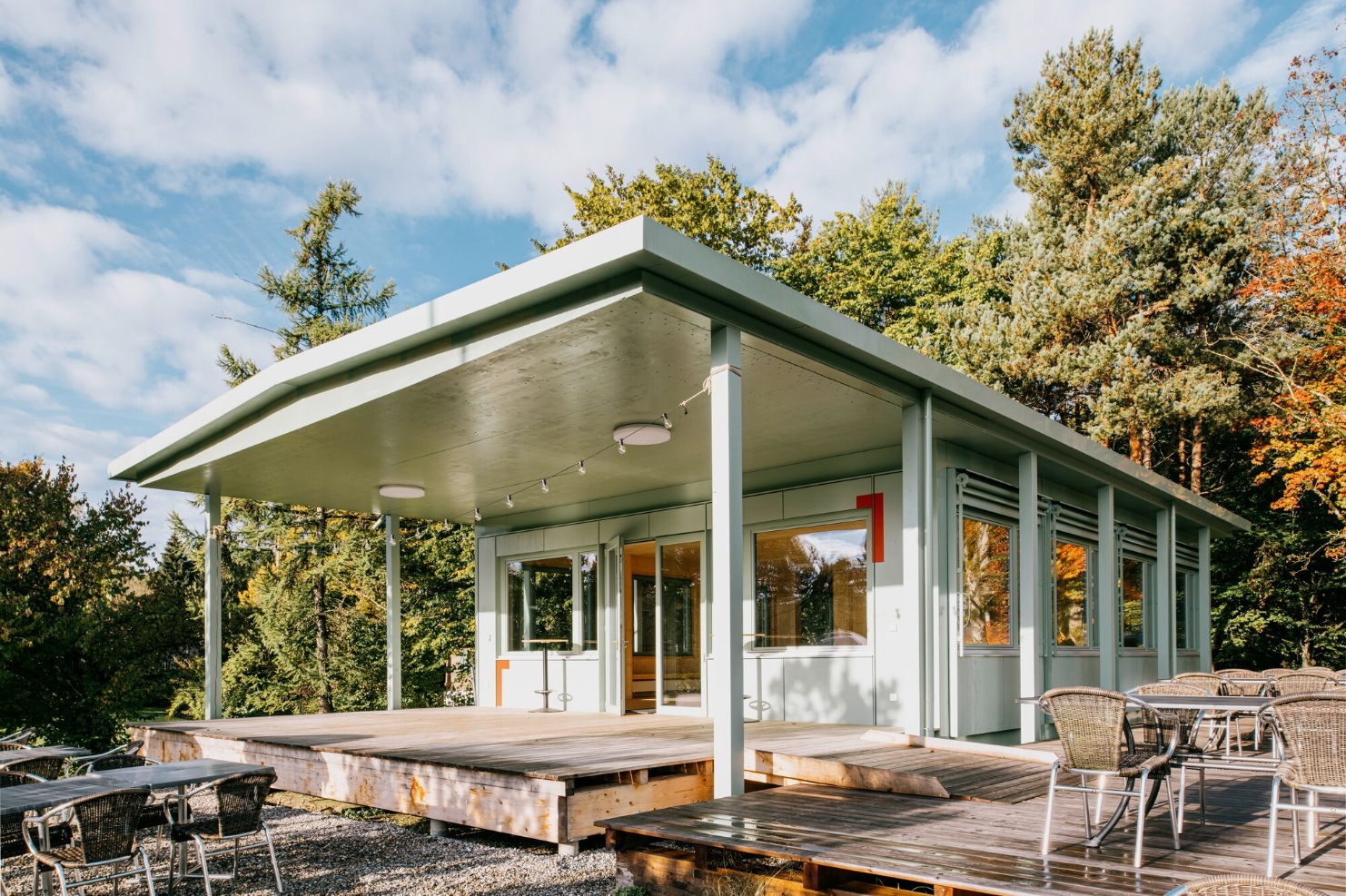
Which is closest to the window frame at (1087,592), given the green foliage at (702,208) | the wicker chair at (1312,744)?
the wicker chair at (1312,744)

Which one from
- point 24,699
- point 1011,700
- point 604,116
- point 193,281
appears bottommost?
point 24,699

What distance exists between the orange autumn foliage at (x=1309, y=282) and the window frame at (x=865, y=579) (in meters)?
9.51

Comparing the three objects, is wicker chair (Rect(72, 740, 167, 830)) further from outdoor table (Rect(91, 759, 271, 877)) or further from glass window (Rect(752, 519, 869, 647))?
glass window (Rect(752, 519, 869, 647))

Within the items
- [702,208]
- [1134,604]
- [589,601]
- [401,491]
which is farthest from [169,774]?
[702,208]

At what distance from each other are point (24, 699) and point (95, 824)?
12.0 meters

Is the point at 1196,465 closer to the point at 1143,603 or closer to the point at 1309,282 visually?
the point at 1309,282

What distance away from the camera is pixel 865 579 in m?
8.69

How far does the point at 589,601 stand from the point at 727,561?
6.71 meters

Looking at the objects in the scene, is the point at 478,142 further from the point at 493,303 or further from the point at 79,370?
the point at 79,370

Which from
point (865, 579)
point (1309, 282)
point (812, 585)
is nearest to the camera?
point (865, 579)

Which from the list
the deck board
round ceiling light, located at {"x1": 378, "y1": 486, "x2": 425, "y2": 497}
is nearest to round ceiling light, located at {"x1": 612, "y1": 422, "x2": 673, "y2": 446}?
the deck board

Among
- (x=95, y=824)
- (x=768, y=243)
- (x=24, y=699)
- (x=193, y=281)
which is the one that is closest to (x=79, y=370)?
(x=193, y=281)

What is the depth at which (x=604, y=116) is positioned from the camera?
73.6ft

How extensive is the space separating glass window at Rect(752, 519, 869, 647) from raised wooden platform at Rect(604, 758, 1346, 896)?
11.2ft
